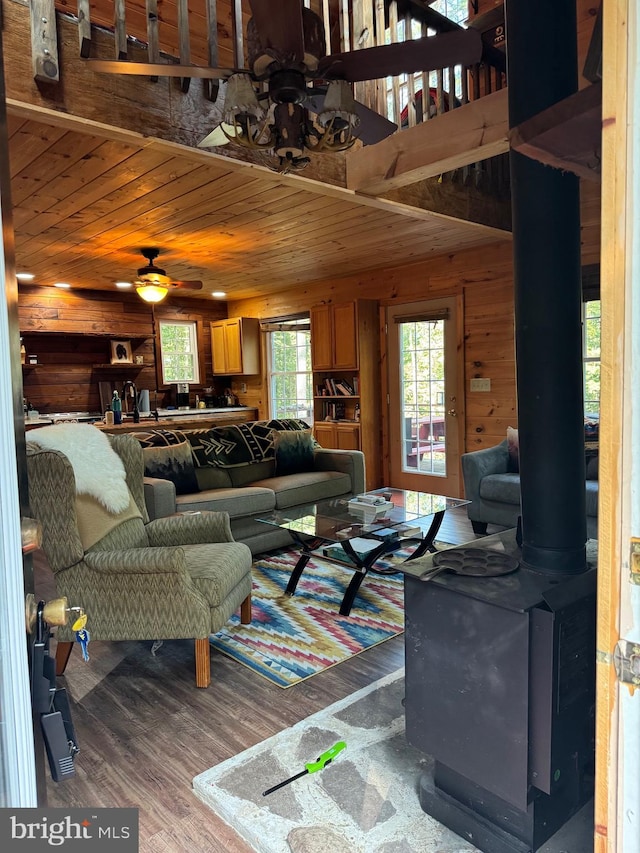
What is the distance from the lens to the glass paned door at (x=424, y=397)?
5.72 m

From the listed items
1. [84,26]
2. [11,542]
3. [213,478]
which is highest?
[84,26]

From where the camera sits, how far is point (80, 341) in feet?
23.2

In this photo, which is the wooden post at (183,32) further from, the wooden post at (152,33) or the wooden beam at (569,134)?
the wooden beam at (569,134)

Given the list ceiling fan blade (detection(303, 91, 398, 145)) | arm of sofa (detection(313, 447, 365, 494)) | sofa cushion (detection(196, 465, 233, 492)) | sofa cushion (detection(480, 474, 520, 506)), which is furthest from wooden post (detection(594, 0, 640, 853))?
arm of sofa (detection(313, 447, 365, 494))

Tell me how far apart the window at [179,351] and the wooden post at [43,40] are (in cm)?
578

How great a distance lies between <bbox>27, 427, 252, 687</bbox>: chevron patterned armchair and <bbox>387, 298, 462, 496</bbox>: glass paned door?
12.4ft

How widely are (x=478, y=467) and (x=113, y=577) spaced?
3012 millimetres

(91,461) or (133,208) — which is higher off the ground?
(133,208)

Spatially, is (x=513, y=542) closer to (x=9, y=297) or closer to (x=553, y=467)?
(x=553, y=467)

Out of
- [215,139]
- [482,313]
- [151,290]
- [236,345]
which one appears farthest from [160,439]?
[236,345]

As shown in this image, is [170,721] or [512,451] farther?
[512,451]

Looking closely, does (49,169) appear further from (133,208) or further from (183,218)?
(183,218)

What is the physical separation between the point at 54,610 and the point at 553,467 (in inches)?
47.2

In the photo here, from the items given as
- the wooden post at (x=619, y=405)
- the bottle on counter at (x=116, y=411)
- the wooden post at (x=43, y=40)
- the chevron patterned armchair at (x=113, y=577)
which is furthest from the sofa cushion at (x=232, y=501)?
the wooden post at (x=619, y=405)
